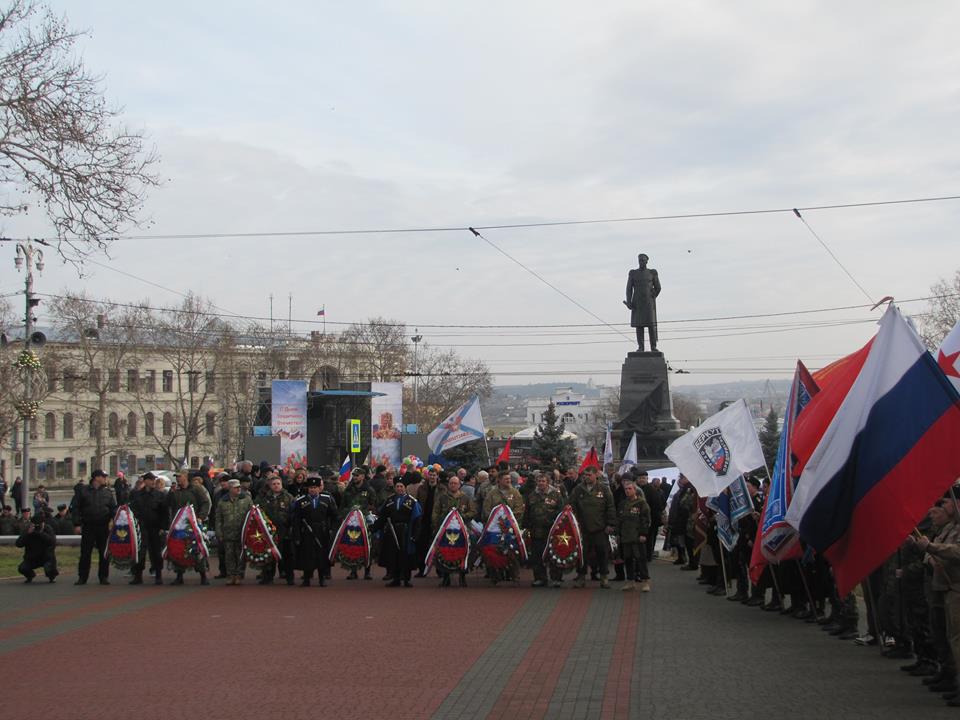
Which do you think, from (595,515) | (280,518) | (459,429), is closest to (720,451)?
(595,515)

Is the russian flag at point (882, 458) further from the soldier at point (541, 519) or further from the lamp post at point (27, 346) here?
the lamp post at point (27, 346)

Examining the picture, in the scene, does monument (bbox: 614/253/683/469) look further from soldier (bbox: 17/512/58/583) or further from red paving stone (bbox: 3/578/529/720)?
soldier (bbox: 17/512/58/583)

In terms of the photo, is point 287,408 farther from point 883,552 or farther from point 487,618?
point 883,552

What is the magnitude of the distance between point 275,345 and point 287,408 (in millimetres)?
33040

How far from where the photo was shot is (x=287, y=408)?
46.7 m

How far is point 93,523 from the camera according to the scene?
2025 centimetres

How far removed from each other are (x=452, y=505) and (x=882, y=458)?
33.8ft

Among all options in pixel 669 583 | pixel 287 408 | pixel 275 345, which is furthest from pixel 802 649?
pixel 275 345

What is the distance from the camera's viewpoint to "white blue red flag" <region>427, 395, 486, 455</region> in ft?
90.8

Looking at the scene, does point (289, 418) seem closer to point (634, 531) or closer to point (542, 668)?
point (634, 531)

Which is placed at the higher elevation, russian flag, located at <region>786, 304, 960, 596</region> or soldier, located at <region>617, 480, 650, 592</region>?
russian flag, located at <region>786, 304, 960, 596</region>

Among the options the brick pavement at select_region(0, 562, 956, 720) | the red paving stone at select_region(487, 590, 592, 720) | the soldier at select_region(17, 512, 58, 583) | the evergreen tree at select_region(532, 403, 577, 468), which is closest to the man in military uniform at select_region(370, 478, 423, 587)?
the brick pavement at select_region(0, 562, 956, 720)

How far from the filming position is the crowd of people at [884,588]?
9594 mm

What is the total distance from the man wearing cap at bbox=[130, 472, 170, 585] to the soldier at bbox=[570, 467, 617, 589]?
276 inches
